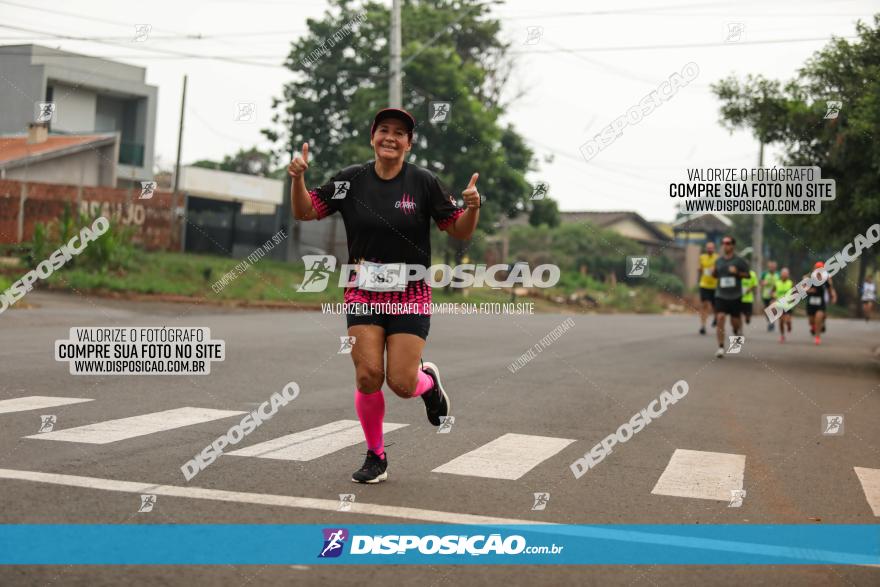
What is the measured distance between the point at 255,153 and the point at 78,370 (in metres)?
53.5

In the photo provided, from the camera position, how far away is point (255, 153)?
64.1 m

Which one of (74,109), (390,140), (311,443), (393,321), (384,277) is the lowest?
(311,443)

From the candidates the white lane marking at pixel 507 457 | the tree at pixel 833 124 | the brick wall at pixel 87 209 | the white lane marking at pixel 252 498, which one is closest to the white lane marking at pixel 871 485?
the white lane marking at pixel 507 457

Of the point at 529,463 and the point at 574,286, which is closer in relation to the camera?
the point at 529,463

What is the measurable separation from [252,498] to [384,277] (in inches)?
57.0

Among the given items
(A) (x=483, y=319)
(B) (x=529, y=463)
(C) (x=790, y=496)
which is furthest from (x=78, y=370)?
(A) (x=483, y=319)

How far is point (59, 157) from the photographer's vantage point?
38.4m

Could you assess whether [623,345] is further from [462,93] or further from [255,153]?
[255,153]

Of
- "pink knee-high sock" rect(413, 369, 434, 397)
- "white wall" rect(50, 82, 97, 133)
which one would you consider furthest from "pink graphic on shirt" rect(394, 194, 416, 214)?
"white wall" rect(50, 82, 97, 133)

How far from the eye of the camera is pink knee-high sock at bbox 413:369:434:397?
262 inches

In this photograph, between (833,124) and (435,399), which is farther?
(833,124)

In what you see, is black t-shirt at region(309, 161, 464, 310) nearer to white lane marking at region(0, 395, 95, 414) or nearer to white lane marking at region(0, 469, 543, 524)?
white lane marking at region(0, 469, 543, 524)

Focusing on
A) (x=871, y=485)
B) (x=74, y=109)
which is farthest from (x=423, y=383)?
(x=74, y=109)

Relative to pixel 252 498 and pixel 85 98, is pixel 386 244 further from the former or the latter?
pixel 85 98
